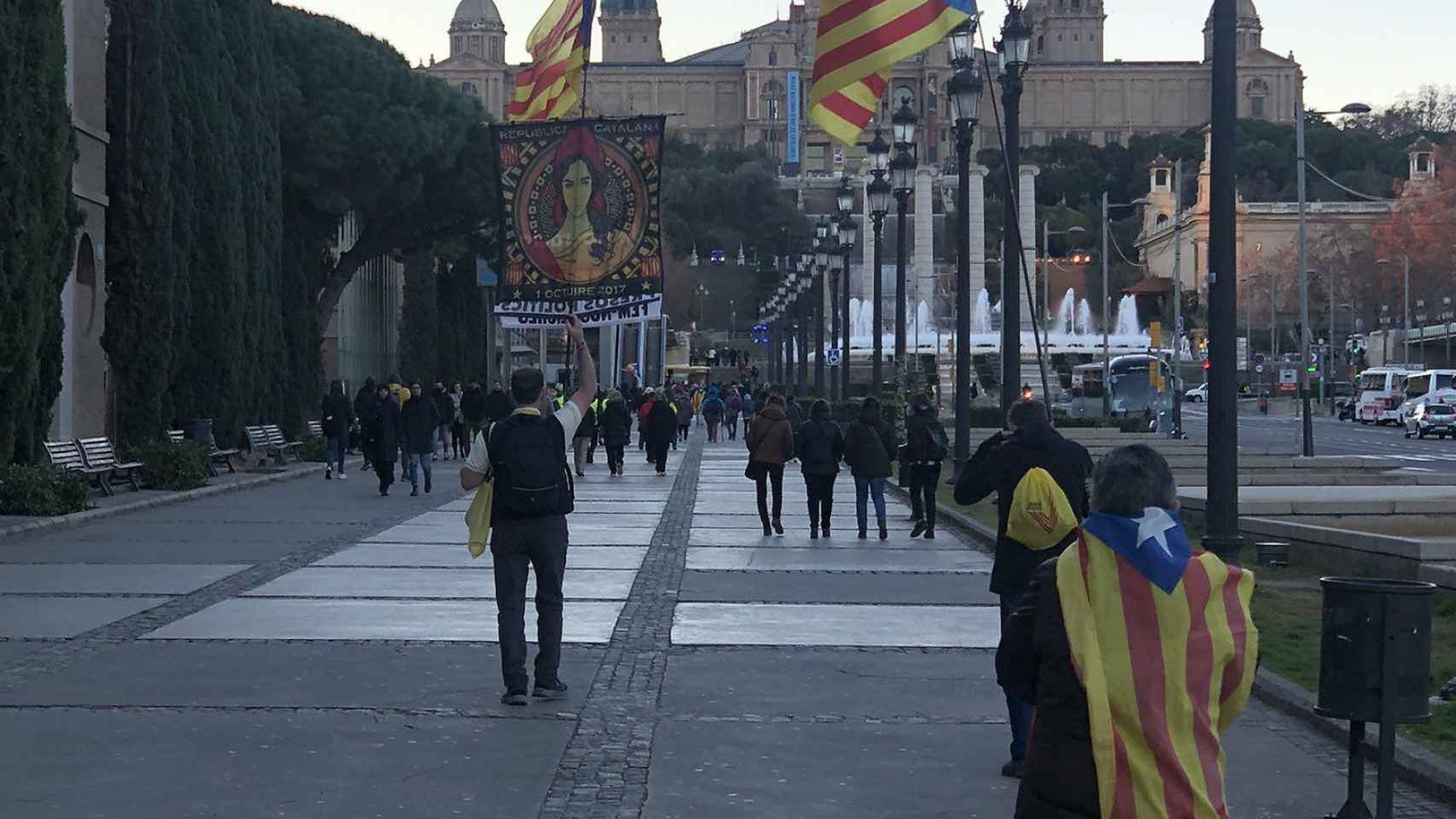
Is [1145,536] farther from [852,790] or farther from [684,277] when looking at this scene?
[684,277]

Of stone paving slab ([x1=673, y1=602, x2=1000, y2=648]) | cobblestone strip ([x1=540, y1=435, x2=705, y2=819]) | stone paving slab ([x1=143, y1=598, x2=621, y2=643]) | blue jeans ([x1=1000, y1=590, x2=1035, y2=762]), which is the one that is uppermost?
blue jeans ([x1=1000, y1=590, x2=1035, y2=762])

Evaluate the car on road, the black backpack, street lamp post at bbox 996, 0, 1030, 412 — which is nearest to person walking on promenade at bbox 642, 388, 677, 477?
street lamp post at bbox 996, 0, 1030, 412

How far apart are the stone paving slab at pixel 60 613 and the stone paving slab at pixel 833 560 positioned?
5.38 meters

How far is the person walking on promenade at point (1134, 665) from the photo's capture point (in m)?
4.87

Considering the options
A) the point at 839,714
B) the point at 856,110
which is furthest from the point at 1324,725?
the point at 856,110

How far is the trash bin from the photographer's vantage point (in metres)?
7.23

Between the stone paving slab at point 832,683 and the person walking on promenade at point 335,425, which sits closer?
the stone paving slab at point 832,683

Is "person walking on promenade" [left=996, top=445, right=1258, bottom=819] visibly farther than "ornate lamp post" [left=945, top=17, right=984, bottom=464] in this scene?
No

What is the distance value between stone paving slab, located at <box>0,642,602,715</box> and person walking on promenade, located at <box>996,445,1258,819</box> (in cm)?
540

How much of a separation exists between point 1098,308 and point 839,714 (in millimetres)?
130591

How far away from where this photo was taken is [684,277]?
134 metres

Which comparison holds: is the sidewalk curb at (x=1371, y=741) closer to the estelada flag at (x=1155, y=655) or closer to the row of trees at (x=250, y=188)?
the estelada flag at (x=1155, y=655)

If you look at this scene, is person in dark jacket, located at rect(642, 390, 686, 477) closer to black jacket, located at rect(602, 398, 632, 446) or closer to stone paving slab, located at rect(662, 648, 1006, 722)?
black jacket, located at rect(602, 398, 632, 446)

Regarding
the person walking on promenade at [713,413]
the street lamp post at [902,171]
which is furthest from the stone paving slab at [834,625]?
A: the person walking on promenade at [713,413]
